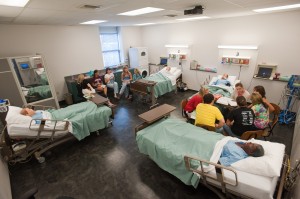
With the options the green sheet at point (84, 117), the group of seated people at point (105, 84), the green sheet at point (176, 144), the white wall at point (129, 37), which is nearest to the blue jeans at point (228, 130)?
the green sheet at point (176, 144)

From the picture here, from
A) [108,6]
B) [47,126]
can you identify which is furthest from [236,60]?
[47,126]

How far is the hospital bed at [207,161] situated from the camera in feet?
5.52

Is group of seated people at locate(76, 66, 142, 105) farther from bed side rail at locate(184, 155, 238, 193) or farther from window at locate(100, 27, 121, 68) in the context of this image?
bed side rail at locate(184, 155, 238, 193)


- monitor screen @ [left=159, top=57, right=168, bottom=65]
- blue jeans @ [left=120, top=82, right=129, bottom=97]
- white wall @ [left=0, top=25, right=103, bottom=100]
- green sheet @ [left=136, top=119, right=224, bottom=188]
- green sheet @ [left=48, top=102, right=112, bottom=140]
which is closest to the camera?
green sheet @ [left=136, top=119, right=224, bottom=188]

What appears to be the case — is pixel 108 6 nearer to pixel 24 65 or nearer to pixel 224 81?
pixel 24 65

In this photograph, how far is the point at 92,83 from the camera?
5113mm

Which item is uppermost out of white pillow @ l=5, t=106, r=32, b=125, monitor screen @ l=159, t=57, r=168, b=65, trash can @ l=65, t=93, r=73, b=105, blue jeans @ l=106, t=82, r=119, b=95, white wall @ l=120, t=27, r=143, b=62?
white wall @ l=120, t=27, r=143, b=62

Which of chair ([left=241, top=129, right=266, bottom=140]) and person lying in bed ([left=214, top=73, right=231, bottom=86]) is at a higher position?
person lying in bed ([left=214, top=73, right=231, bottom=86])

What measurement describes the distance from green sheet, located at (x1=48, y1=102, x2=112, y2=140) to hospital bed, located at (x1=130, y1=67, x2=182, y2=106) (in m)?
1.77

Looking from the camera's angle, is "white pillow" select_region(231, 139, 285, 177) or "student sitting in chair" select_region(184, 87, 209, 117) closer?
"white pillow" select_region(231, 139, 285, 177)

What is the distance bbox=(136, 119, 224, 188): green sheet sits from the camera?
2127 millimetres

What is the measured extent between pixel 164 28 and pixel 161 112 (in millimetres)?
4700

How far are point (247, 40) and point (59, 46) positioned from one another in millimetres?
5783

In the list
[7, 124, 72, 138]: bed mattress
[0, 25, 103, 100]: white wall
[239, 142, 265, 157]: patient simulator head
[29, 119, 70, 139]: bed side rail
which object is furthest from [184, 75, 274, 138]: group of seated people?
[0, 25, 103, 100]: white wall
